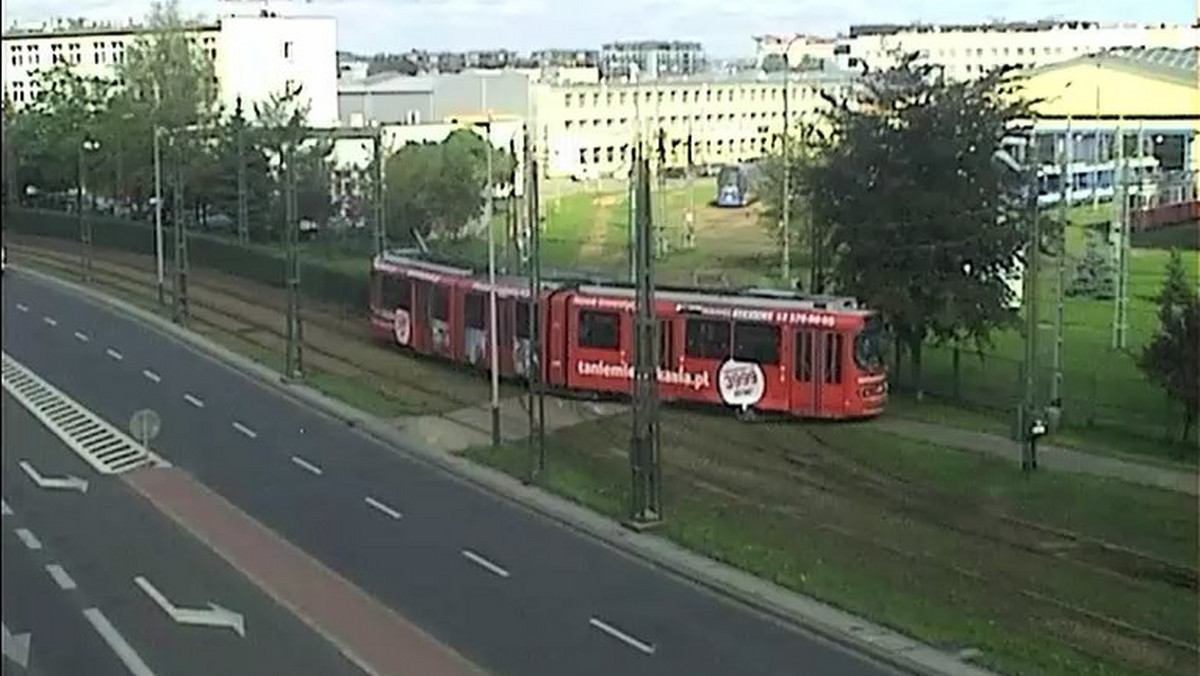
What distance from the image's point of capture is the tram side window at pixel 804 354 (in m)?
8.39

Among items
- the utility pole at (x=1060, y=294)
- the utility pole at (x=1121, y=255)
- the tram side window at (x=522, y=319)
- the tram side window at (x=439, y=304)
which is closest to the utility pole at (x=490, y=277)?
the tram side window at (x=522, y=319)

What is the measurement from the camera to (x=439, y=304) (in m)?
10.2

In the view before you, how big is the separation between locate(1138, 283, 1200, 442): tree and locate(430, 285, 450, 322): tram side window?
4163 millimetres

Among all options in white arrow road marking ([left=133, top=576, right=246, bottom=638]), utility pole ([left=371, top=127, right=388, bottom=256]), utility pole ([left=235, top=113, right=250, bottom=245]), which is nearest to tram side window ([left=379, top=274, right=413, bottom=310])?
utility pole ([left=371, top=127, right=388, bottom=256])

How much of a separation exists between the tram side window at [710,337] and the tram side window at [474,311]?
1618 mm

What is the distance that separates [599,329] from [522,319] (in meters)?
0.50

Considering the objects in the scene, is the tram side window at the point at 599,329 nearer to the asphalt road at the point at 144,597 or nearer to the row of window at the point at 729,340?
the row of window at the point at 729,340

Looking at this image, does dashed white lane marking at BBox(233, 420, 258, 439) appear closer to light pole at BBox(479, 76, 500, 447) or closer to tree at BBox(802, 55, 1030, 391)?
light pole at BBox(479, 76, 500, 447)

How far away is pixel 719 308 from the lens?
8.59 m

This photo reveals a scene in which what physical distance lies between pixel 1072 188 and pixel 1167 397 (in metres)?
5.09

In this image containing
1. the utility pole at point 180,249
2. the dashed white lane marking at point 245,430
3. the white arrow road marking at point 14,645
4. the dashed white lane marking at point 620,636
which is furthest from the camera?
the dashed white lane marking at point 245,430

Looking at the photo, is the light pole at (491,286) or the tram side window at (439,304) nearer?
the light pole at (491,286)

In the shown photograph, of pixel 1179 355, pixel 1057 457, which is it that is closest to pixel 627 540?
pixel 1057 457

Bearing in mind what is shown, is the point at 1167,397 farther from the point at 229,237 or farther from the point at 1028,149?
the point at 229,237
